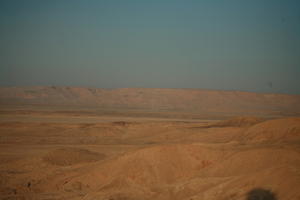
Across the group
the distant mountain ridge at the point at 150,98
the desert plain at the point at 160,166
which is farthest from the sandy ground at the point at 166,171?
the distant mountain ridge at the point at 150,98

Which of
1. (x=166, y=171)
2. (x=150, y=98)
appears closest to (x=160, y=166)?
(x=166, y=171)

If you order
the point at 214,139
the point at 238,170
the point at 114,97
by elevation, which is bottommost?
the point at 238,170

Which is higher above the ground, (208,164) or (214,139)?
(214,139)

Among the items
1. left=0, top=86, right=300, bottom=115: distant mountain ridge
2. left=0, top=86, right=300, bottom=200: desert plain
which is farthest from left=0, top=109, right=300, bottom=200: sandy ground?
left=0, top=86, right=300, bottom=115: distant mountain ridge

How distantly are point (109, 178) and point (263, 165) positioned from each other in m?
5.64

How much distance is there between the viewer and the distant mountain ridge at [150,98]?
10994cm

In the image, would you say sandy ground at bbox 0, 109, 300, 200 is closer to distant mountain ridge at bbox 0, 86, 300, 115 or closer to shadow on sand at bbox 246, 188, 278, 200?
shadow on sand at bbox 246, 188, 278, 200

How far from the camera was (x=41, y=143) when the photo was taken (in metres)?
27.4

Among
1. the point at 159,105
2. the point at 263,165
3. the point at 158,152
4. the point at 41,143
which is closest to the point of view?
the point at 263,165

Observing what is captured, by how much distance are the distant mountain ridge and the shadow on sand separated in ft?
314

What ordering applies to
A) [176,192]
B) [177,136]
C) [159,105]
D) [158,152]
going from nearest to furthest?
[176,192] → [158,152] → [177,136] → [159,105]

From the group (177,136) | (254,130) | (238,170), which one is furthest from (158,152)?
(177,136)

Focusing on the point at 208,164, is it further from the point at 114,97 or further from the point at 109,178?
the point at 114,97

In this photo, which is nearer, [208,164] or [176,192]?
[176,192]
